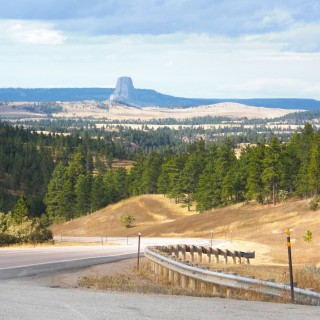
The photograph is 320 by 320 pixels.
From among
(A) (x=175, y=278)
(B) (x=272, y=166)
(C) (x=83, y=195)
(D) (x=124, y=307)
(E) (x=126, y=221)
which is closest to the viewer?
(D) (x=124, y=307)

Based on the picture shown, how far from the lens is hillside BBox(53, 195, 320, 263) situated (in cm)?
5026

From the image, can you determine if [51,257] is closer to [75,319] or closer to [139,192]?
[75,319]

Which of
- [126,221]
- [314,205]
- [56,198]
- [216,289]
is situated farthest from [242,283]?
[56,198]

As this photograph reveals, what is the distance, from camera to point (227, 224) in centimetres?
8088

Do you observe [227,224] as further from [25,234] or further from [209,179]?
[25,234]

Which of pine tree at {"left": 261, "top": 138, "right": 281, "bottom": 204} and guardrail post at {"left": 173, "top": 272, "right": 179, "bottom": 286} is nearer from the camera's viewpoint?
guardrail post at {"left": 173, "top": 272, "right": 179, "bottom": 286}

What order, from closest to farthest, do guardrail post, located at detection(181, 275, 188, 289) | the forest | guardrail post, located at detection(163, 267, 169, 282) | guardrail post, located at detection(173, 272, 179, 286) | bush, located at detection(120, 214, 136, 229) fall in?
guardrail post, located at detection(181, 275, 188, 289), guardrail post, located at detection(173, 272, 179, 286), guardrail post, located at detection(163, 267, 169, 282), the forest, bush, located at detection(120, 214, 136, 229)

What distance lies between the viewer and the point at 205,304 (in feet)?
42.1

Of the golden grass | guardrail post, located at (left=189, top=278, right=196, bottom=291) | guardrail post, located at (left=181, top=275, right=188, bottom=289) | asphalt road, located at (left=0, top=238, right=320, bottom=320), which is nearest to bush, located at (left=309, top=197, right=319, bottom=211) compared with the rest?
the golden grass

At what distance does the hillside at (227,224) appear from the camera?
5026 cm

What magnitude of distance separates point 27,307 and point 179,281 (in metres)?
7.23

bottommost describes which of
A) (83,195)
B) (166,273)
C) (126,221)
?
(126,221)

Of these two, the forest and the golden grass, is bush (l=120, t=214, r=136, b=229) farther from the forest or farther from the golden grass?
the golden grass

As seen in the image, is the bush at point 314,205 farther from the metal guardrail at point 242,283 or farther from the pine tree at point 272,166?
the metal guardrail at point 242,283
